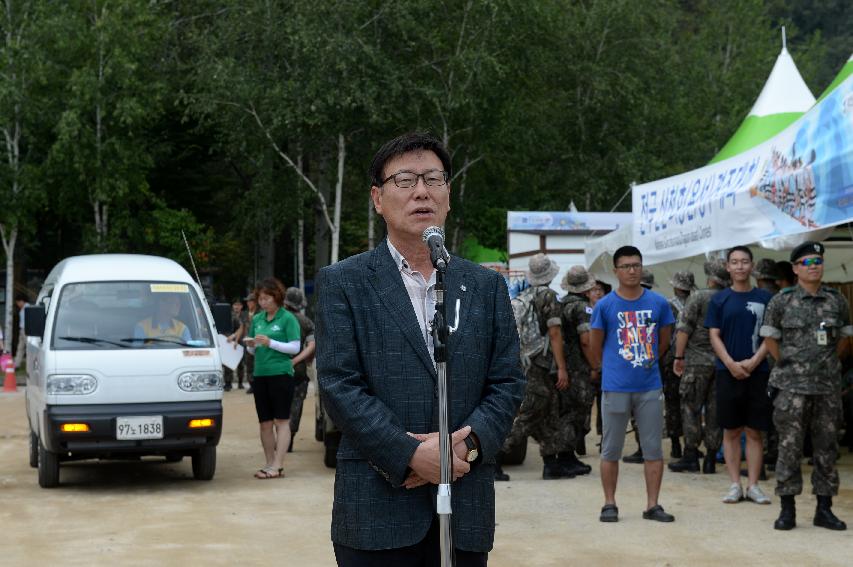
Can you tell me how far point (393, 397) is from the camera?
3.77 m

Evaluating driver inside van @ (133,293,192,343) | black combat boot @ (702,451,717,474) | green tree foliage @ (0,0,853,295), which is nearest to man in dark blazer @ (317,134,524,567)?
driver inside van @ (133,293,192,343)

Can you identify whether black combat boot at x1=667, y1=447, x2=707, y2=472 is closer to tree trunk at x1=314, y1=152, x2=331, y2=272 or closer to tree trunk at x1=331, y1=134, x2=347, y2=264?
tree trunk at x1=331, y1=134, x2=347, y2=264

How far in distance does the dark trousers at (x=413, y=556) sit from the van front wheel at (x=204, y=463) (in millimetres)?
8044

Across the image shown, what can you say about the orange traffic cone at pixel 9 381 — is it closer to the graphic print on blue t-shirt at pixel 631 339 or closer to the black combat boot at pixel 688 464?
the black combat boot at pixel 688 464

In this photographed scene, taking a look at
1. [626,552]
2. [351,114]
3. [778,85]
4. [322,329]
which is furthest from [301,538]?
[351,114]

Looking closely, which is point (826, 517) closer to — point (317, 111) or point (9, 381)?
point (9, 381)

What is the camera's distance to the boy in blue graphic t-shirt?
9109mm

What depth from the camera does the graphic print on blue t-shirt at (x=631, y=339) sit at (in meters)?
9.12

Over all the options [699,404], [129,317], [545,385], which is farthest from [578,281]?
[129,317]

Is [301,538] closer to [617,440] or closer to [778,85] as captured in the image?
[617,440]

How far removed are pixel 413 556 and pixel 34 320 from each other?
339 inches

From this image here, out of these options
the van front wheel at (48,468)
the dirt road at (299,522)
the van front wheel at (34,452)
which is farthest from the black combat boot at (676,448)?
the van front wheel at (34,452)

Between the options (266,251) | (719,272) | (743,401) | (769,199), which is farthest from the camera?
(266,251)

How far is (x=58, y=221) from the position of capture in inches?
1462
